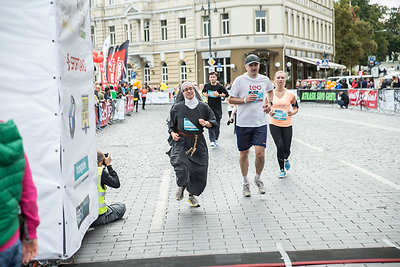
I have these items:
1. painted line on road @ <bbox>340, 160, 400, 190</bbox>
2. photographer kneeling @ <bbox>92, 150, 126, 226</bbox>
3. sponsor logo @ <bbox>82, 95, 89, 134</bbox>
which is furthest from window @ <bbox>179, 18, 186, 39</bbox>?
sponsor logo @ <bbox>82, 95, 89, 134</bbox>

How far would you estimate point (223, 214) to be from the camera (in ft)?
21.7

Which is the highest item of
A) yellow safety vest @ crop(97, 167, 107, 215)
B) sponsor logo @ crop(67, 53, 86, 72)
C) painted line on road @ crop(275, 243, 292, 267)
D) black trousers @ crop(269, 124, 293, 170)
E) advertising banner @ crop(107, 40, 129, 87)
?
advertising banner @ crop(107, 40, 129, 87)

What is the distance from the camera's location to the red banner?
27609 mm

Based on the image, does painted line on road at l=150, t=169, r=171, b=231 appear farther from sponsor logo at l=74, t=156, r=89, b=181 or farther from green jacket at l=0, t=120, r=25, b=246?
green jacket at l=0, t=120, r=25, b=246

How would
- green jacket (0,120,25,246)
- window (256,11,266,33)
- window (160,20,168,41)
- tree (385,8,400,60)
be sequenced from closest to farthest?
green jacket (0,120,25,246)
window (256,11,266,33)
window (160,20,168,41)
tree (385,8,400,60)

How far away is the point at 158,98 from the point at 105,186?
40.2 meters

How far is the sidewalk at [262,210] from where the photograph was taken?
5.29m

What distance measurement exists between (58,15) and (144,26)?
5019 cm

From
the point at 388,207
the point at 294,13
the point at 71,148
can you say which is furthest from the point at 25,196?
the point at 294,13

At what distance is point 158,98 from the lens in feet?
151

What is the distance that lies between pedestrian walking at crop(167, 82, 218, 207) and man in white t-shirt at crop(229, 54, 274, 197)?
2.36ft

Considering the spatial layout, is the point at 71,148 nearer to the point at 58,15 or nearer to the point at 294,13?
the point at 58,15

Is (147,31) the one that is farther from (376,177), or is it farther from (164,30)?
(376,177)

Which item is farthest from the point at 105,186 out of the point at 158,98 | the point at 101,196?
the point at 158,98
